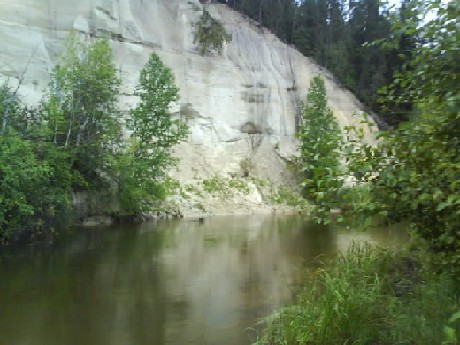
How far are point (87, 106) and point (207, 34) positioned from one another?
1988cm

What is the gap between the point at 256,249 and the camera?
18.4 m

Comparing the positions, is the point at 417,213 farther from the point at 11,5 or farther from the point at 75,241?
the point at 11,5

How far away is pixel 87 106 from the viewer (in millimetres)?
27328

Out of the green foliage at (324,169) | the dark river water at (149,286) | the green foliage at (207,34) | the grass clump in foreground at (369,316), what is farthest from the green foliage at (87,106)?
the green foliage at (324,169)

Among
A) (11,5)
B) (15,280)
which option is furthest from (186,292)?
(11,5)

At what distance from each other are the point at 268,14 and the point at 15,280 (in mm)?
52382

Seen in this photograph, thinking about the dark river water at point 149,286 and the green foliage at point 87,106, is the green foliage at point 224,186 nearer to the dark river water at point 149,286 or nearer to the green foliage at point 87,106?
the green foliage at point 87,106

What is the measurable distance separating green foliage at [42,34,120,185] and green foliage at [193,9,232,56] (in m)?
17.2

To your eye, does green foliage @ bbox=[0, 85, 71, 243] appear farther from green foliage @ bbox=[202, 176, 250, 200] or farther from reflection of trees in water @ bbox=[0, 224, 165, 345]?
green foliage @ bbox=[202, 176, 250, 200]

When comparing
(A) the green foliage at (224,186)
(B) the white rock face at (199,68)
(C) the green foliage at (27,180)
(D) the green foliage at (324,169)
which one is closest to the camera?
(D) the green foliage at (324,169)

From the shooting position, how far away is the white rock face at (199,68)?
32406 mm

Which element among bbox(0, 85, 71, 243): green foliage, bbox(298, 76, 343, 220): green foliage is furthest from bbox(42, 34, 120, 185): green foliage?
bbox(298, 76, 343, 220): green foliage

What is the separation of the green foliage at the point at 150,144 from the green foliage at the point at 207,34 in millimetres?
12240

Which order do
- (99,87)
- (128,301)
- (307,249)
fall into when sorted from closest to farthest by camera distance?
1. (128,301)
2. (307,249)
3. (99,87)
